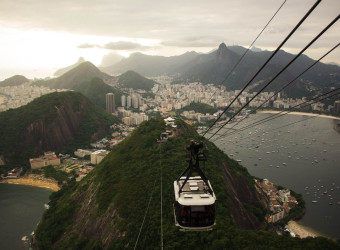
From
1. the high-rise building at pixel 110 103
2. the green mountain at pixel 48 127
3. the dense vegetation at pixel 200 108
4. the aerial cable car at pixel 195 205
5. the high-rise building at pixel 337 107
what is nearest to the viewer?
the aerial cable car at pixel 195 205

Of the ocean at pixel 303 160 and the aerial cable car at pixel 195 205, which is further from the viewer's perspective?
the ocean at pixel 303 160

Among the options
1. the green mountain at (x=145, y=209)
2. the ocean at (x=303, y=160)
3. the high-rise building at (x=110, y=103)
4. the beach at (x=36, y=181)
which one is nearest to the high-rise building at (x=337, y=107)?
the ocean at (x=303, y=160)

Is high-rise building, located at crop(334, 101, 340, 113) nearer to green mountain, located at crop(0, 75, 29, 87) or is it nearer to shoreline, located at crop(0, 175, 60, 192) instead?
shoreline, located at crop(0, 175, 60, 192)

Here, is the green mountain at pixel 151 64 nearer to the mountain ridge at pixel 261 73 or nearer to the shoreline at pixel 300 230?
the mountain ridge at pixel 261 73

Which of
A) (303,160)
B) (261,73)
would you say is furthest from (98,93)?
(261,73)

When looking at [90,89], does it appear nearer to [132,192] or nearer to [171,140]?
[171,140]

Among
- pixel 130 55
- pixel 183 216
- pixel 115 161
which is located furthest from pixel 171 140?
pixel 130 55
